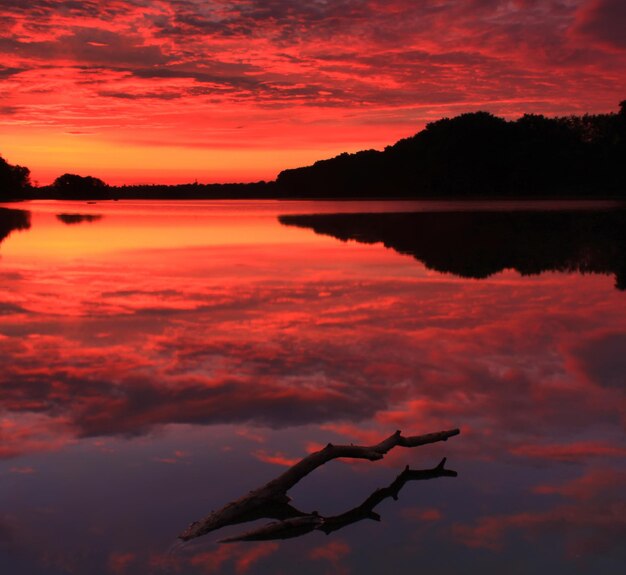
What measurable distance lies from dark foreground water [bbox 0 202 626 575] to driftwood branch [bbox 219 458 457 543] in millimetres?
88

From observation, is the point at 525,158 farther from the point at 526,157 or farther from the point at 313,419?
the point at 313,419

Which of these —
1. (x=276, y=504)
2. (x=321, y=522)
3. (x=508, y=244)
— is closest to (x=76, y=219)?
(x=508, y=244)

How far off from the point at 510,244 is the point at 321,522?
30973 mm

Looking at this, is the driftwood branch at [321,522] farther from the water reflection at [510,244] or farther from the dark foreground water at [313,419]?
the water reflection at [510,244]

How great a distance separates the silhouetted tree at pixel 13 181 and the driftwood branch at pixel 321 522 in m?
148

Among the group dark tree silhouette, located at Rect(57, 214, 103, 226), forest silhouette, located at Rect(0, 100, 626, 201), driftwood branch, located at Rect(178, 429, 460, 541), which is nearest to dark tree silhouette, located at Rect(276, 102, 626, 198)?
forest silhouette, located at Rect(0, 100, 626, 201)

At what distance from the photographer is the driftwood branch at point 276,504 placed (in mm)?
6742

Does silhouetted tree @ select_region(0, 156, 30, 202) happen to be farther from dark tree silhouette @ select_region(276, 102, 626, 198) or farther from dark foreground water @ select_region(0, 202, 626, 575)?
dark foreground water @ select_region(0, 202, 626, 575)

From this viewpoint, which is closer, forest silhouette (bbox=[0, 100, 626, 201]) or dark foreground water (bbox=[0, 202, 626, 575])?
dark foreground water (bbox=[0, 202, 626, 575])

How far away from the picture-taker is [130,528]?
6.78 meters

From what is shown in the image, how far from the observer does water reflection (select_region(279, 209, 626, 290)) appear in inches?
1061

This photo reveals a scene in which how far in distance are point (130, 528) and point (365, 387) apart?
5062 mm

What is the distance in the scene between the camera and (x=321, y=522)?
685cm

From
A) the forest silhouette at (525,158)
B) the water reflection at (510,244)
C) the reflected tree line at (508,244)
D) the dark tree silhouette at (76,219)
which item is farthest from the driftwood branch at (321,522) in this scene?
the forest silhouette at (525,158)
